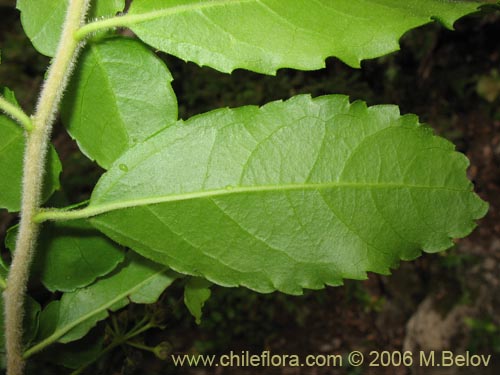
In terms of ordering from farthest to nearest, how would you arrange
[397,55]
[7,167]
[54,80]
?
[397,55] < [7,167] < [54,80]

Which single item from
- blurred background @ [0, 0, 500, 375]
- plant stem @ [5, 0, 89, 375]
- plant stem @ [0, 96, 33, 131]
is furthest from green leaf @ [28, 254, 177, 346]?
blurred background @ [0, 0, 500, 375]

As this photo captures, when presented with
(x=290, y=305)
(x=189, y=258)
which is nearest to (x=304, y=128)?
(x=189, y=258)

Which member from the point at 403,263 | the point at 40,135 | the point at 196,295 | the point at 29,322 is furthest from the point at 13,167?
the point at 403,263

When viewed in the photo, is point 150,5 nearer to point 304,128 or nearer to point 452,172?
point 304,128

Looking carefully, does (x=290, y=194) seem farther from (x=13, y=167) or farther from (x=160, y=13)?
(x=13, y=167)

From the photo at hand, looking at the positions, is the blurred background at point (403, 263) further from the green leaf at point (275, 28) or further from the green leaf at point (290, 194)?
the green leaf at point (275, 28)

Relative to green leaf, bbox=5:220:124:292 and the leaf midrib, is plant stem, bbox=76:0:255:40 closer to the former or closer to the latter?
the leaf midrib
